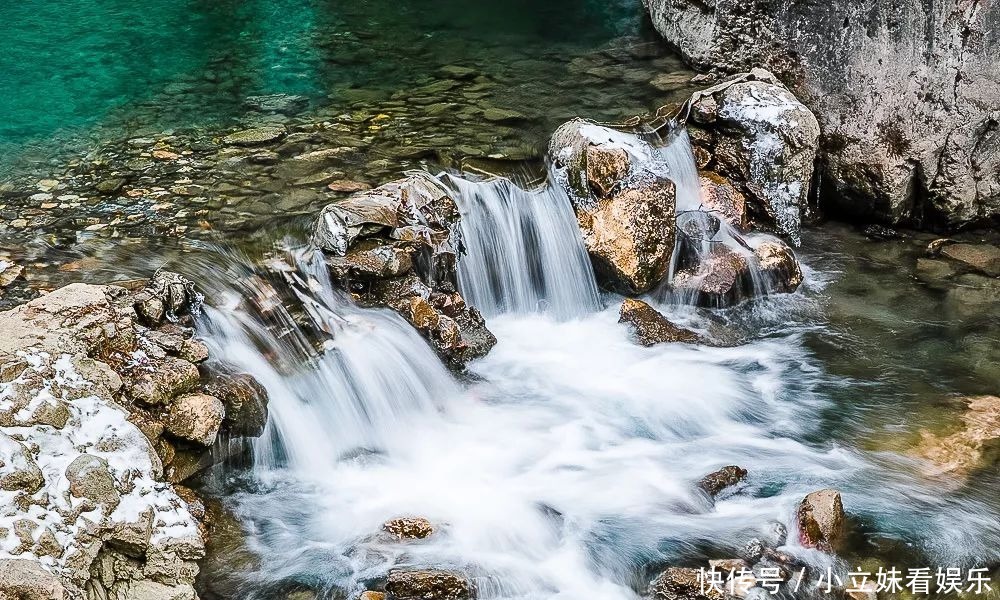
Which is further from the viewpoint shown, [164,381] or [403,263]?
[403,263]

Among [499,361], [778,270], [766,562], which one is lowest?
[766,562]

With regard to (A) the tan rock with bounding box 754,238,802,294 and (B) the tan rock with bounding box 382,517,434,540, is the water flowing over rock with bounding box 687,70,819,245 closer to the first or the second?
(A) the tan rock with bounding box 754,238,802,294

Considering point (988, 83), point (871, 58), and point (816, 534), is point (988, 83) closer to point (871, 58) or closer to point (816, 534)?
point (871, 58)

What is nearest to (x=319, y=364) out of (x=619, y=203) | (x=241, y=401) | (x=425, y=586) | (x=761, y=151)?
(x=241, y=401)

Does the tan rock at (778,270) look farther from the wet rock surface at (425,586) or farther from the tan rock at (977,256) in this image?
the wet rock surface at (425,586)

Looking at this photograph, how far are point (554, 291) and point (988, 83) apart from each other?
437cm

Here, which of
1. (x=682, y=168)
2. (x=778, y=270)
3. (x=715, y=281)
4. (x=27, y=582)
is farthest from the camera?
(x=682, y=168)

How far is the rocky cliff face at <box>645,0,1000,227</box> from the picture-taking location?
7863 mm

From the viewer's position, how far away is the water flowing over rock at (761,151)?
8.13 m

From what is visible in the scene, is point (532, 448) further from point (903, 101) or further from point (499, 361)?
point (903, 101)

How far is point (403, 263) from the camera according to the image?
6555 millimetres

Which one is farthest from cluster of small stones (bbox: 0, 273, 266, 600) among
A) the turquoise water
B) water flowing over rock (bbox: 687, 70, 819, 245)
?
water flowing over rock (bbox: 687, 70, 819, 245)

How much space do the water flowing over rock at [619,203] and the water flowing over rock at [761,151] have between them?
0.85 metres

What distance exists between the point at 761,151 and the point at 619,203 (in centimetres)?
170
